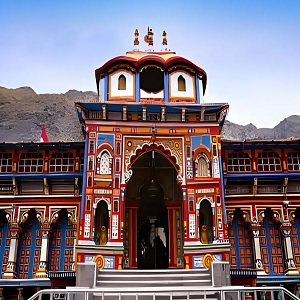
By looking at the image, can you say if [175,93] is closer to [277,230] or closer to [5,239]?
[277,230]

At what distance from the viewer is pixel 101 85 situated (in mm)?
17953

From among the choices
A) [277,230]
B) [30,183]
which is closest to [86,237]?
[30,183]

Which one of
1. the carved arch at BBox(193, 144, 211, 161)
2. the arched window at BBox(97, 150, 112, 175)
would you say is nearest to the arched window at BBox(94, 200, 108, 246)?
the arched window at BBox(97, 150, 112, 175)

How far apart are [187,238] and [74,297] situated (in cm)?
463

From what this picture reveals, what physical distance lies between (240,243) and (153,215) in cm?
393

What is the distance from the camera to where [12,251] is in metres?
17.1

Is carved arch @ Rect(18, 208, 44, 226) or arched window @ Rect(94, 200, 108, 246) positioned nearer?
arched window @ Rect(94, 200, 108, 246)

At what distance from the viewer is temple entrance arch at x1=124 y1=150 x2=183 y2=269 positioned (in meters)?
17.9

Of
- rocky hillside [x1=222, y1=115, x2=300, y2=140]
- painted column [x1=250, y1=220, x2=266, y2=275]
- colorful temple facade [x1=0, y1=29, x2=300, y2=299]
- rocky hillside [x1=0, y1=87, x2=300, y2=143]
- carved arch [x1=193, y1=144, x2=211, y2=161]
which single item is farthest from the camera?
rocky hillside [x1=222, y1=115, x2=300, y2=140]

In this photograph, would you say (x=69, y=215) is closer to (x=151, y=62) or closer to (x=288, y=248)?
(x=151, y=62)

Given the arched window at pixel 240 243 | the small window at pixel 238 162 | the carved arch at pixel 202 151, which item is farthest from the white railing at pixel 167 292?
the carved arch at pixel 202 151

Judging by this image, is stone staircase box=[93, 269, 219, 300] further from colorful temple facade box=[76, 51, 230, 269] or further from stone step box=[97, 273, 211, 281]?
colorful temple facade box=[76, 51, 230, 269]

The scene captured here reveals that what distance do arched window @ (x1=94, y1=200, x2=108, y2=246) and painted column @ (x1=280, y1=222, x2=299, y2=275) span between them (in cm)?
690

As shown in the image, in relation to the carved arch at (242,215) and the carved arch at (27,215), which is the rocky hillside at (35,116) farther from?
the carved arch at (242,215)
